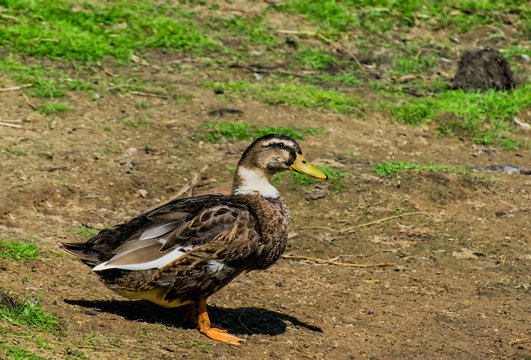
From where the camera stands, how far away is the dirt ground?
4.88 m

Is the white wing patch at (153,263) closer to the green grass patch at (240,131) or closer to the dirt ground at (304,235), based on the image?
the dirt ground at (304,235)

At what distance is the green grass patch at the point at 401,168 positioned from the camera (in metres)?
7.70

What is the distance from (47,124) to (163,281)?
4.12m

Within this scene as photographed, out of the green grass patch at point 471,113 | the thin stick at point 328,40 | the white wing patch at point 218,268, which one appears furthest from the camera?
the thin stick at point 328,40

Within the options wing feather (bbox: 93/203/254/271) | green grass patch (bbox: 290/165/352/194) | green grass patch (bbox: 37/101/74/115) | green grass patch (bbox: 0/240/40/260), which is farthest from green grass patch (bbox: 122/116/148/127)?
wing feather (bbox: 93/203/254/271)

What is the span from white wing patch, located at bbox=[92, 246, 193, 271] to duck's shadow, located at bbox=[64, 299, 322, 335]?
1.27 ft

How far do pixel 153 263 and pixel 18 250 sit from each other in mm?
1277

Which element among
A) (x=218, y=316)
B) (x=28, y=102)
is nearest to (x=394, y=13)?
(x=28, y=102)

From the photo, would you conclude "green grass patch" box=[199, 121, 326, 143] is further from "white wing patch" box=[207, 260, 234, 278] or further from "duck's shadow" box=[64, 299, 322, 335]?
"white wing patch" box=[207, 260, 234, 278]

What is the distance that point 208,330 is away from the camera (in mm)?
4770

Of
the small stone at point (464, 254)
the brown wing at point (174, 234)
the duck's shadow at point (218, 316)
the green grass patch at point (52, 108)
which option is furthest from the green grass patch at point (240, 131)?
the brown wing at point (174, 234)

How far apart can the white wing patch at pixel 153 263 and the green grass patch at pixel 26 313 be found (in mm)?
409

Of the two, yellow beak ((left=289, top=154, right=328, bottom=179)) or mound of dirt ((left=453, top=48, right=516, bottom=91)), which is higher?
yellow beak ((left=289, top=154, right=328, bottom=179))

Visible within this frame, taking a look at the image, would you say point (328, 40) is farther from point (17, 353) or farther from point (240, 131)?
point (17, 353)
